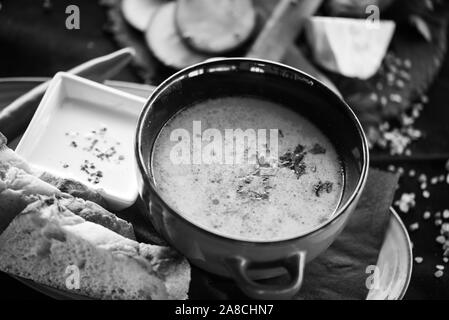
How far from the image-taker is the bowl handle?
1.60 metres

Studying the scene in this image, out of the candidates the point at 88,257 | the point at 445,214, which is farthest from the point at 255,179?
the point at 445,214

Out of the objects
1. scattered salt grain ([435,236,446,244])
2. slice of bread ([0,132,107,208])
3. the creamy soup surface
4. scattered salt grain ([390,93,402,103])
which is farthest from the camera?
scattered salt grain ([390,93,402,103])

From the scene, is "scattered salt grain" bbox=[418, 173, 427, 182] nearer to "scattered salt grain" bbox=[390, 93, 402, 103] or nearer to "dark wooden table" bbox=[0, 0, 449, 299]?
"dark wooden table" bbox=[0, 0, 449, 299]

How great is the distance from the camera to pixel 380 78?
9.88 feet

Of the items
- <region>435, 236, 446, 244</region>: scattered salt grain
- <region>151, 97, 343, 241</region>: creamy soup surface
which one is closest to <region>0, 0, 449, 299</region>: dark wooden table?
<region>435, 236, 446, 244</region>: scattered salt grain

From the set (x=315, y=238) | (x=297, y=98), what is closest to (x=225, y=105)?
(x=297, y=98)

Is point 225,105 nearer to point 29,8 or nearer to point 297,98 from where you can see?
point 297,98

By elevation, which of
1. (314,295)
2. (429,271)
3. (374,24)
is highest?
(374,24)

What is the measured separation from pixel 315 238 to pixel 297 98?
0.52m

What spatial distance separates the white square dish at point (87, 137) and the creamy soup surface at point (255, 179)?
23 centimetres

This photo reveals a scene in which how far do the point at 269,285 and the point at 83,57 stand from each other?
163 cm

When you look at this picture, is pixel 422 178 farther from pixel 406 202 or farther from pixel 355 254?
pixel 355 254

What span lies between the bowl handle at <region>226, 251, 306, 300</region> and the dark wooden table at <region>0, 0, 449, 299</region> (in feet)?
2.81

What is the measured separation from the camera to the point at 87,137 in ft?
7.30
